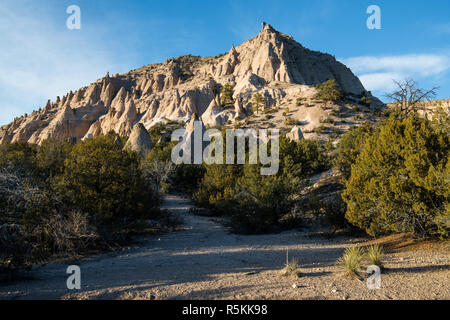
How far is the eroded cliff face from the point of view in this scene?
2083 inches

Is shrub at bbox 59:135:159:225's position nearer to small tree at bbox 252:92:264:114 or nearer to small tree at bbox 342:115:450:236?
small tree at bbox 342:115:450:236

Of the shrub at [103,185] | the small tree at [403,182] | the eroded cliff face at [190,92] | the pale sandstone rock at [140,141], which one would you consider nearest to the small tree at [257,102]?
the eroded cliff face at [190,92]

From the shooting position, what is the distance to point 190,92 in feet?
186

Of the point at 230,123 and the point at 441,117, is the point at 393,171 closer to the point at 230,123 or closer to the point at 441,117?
the point at 441,117

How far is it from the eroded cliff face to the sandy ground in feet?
131

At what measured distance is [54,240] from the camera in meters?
7.32

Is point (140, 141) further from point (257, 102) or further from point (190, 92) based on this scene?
point (190, 92)

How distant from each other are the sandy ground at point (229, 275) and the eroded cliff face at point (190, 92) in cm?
3982

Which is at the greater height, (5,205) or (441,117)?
(441,117)

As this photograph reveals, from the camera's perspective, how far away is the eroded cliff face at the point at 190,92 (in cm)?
5290

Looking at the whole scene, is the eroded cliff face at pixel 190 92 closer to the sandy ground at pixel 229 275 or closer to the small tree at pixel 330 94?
the small tree at pixel 330 94

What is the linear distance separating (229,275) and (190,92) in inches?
2147
